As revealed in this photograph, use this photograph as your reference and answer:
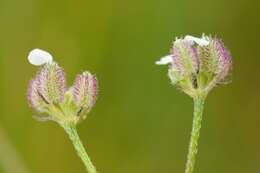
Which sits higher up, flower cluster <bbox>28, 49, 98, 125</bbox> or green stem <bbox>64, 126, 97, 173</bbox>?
flower cluster <bbox>28, 49, 98, 125</bbox>

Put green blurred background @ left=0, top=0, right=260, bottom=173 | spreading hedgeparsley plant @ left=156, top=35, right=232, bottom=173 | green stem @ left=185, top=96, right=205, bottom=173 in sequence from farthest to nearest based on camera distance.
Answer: green blurred background @ left=0, top=0, right=260, bottom=173, spreading hedgeparsley plant @ left=156, top=35, right=232, bottom=173, green stem @ left=185, top=96, right=205, bottom=173

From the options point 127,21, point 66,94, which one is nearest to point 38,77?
point 66,94

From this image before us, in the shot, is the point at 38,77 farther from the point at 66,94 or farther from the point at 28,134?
the point at 28,134

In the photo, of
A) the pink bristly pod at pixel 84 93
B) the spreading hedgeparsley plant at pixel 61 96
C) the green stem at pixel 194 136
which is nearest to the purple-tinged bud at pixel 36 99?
the spreading hedgeparsley plant at pixel 61 96

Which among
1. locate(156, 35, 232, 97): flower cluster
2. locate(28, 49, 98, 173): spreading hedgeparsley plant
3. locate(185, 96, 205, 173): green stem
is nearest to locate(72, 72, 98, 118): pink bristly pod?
locate(28, 49, 98, 173): spreading hedgeparsley plant

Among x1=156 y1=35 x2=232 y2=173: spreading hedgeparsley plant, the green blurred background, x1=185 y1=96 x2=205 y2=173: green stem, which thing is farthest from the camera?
the green blurred background

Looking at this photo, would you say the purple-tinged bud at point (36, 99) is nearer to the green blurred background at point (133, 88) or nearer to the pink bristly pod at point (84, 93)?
the pink bristly pod at point (84, 93)

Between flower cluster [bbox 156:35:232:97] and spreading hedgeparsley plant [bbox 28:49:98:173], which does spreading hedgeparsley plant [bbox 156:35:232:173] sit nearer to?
flower cluster [bbox 156:35:232:97]

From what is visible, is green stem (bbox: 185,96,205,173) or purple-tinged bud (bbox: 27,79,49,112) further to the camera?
purple-tinged bud (bbox: 27,79,49,112)

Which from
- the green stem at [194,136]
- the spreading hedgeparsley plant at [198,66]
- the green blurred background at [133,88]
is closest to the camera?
the green stem at [194,136]
